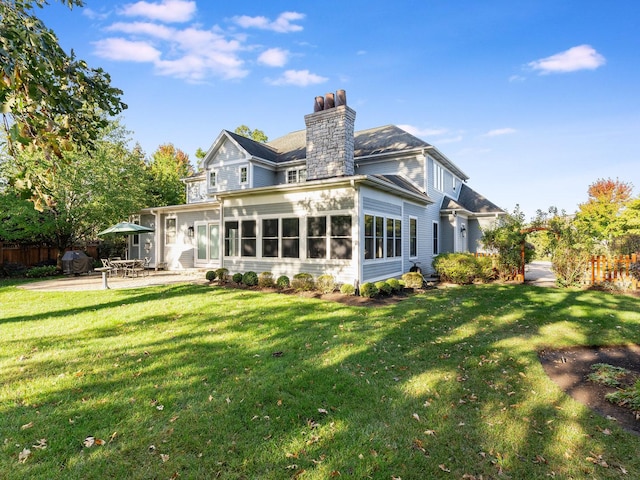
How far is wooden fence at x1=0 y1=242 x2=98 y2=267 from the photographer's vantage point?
1566 cm

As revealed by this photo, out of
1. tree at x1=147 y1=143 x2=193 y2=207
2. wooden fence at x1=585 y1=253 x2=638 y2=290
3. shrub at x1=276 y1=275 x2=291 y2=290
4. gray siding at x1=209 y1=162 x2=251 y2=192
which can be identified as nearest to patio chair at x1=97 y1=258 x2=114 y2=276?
shrub at x1=276 y1=275 x2=291 y2=290

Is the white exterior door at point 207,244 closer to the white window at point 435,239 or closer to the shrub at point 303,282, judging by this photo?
the shrub at point 303,282

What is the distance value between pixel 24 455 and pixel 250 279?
9.18 meters

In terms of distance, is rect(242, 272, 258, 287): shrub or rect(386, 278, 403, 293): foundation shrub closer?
rect(386, 278, 403, 293): foundation shrub

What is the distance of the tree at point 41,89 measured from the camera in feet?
8.45

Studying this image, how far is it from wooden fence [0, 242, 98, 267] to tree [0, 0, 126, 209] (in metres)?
16.4

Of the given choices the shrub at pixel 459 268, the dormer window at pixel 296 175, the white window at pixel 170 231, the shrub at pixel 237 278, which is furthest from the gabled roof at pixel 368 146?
the shrub at pixel 237 278

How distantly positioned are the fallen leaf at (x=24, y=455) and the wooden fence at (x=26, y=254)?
17944 mm

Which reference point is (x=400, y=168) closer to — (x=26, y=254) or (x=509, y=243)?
(x=509, y=243)

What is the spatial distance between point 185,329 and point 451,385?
4.85 metres

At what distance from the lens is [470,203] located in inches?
776

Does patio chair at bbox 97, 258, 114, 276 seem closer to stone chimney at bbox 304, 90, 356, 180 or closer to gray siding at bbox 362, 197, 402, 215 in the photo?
stone chimney at bbox 304, 90, 356, 180

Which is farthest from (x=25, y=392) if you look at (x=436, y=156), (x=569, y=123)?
(x=569, y=123)

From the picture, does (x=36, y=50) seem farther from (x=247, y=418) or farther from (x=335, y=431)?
(x=335, y=431)
